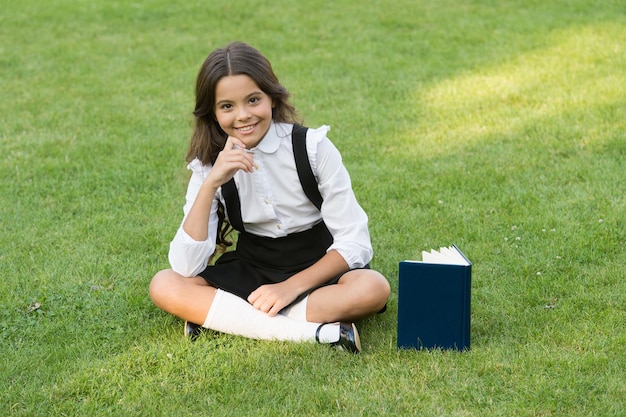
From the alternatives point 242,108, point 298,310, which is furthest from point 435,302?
point 242,108

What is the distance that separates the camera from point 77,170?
17.7 feet

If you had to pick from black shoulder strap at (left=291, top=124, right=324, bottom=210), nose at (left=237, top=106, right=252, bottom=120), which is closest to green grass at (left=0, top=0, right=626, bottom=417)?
black shoulder strap at (left=291, top=124, right=324, bottom=210)

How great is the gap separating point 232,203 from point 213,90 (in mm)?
451

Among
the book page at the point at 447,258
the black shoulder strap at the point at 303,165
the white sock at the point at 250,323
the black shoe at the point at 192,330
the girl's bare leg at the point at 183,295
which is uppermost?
the black shoulder strap at the point at 303,165

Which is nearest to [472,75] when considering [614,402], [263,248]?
[263,248]

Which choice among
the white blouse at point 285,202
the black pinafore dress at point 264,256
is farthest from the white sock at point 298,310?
the white blouse at point 285,202

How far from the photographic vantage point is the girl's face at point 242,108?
10.9 feet

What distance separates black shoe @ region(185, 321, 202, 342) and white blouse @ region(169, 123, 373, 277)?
20 centimetres

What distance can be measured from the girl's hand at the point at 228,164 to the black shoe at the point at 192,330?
0.56m

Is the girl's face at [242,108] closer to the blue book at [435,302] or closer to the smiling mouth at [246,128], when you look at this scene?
the smiling mouth at [246,128]

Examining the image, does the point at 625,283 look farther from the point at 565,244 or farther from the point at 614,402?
the point at 614,402

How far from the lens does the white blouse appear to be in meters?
3.40

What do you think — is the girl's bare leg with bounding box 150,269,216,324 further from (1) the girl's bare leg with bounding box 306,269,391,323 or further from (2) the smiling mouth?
(2) the smiling mouth

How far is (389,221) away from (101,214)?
152 centimetres
